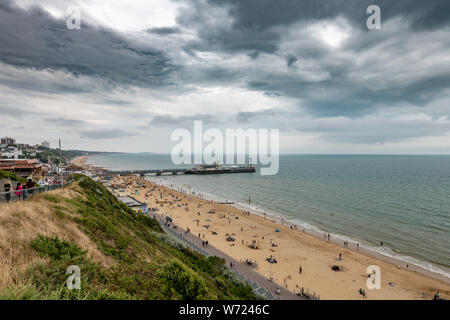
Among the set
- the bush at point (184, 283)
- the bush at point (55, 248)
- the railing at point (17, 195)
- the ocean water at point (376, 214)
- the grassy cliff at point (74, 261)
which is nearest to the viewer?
the grassy cliff at point (74, 261)

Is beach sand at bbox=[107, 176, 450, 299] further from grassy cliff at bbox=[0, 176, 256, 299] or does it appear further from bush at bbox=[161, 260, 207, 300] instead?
bush at bbox=[161, 260, 207, 300]

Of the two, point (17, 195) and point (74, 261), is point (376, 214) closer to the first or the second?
point (74, 261)

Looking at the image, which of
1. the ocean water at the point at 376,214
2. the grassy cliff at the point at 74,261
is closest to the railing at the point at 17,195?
the grassy cliff at the point at 74,261

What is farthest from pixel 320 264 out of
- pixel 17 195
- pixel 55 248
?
pixel 17 195

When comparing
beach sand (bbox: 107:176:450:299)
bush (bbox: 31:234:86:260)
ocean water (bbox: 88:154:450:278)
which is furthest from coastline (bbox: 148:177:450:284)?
bush (bbox: 31:234:86:260)

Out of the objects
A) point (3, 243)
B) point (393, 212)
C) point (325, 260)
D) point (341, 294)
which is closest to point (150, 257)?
point (3, 243)

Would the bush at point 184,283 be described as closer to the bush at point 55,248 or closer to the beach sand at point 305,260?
the bush at point 55,248
